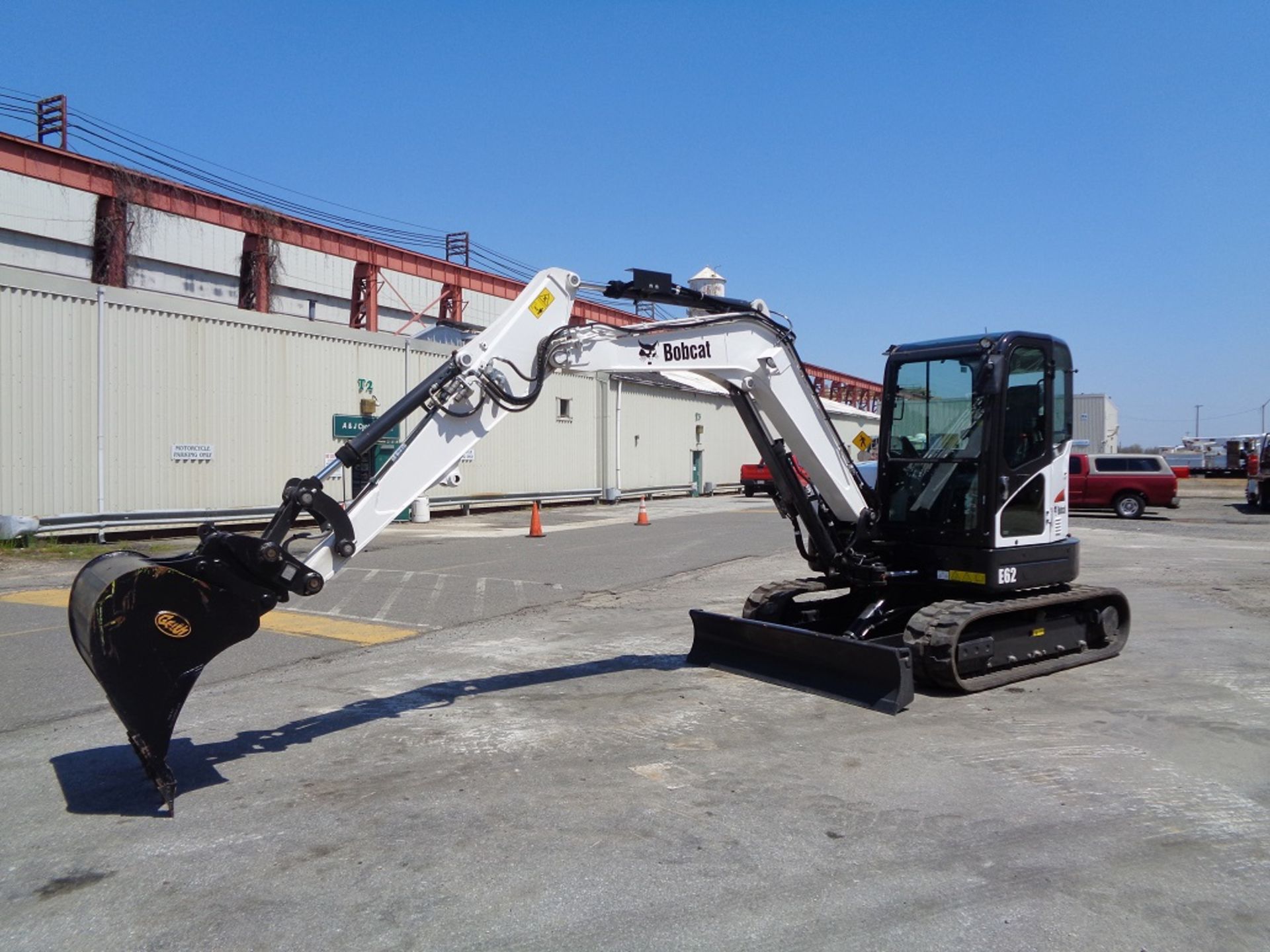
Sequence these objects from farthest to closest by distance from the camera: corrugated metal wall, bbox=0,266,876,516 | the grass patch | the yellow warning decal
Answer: corrugated metal wall, bbox=0,266,876,516 < the grass patch < the yellow warning decal

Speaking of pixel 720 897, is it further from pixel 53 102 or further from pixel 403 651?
pixel 53 102

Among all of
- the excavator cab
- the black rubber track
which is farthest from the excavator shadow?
the excavator cab

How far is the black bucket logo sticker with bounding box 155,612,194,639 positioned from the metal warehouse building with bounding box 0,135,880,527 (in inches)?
157

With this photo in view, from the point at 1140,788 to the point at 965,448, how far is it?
317 centimetres

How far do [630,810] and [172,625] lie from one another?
2596 millimetres

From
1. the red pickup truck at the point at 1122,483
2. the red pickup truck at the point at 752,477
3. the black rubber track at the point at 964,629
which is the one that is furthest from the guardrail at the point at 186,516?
the red pickup truck at the point at 1122,483

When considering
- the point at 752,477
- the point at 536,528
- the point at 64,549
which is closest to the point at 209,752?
the point at 64,549

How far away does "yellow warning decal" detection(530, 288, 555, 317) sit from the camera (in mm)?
6953

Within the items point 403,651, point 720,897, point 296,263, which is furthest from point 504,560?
point 296,263

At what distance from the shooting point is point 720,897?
14.5ft

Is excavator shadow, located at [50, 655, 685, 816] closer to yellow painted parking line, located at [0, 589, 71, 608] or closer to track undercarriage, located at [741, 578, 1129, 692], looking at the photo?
track undercarriage, located at [741, 578, 1129, 692]

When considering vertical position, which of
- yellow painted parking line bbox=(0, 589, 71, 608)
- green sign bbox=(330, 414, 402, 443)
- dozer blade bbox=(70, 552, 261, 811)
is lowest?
yellow painted parking line bbox=(0, 589, 71, 608)

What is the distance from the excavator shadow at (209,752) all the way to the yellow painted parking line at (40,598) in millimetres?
6374

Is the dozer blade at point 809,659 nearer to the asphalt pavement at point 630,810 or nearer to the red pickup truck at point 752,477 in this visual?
the asphalt pavement at point 630,810
